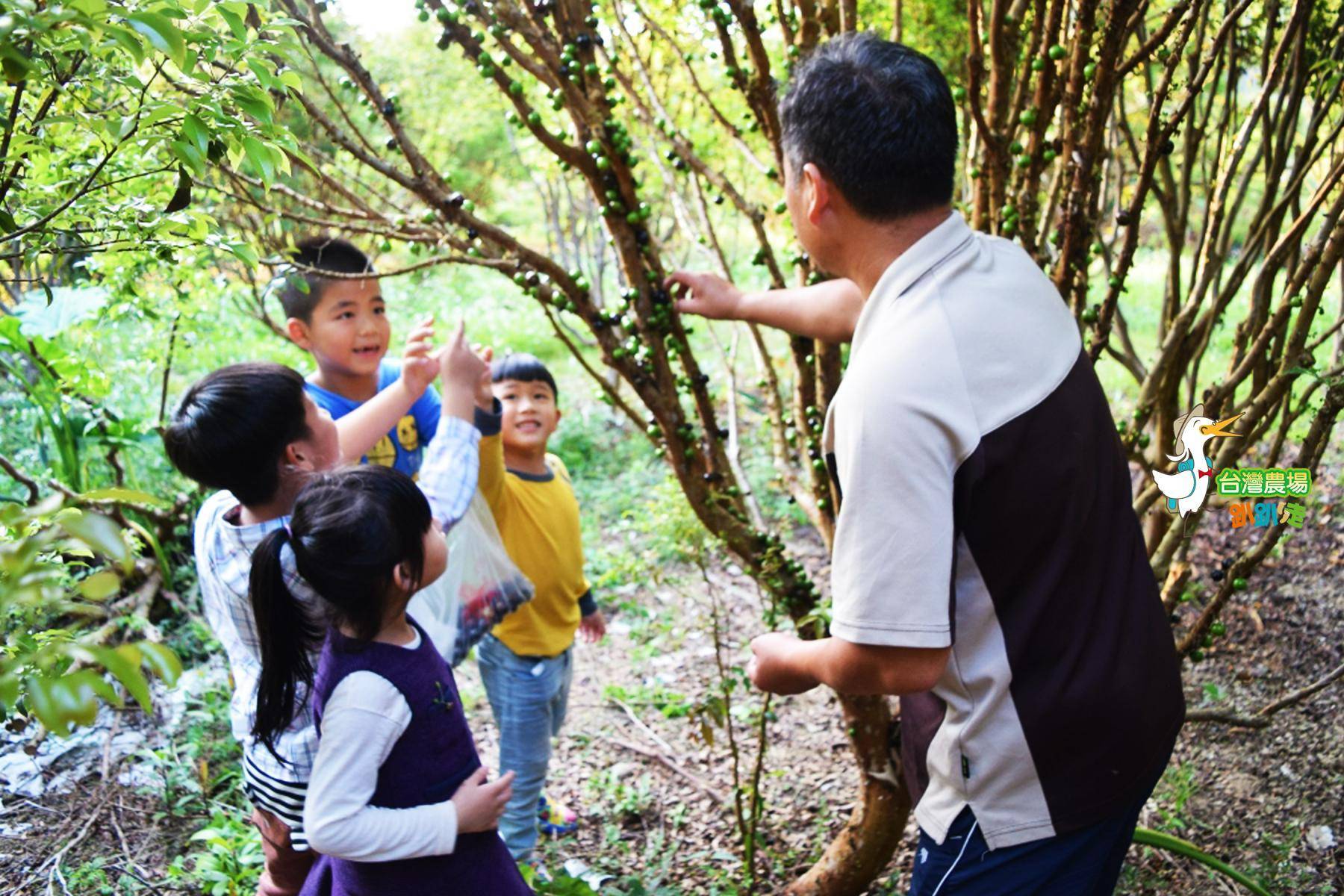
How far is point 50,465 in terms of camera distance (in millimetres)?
4438

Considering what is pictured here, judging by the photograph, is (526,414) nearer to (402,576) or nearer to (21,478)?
(402,576)

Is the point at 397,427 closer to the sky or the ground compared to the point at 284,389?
closer to the ground

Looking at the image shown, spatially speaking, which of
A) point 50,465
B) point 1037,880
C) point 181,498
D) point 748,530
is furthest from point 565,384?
point 1037,880

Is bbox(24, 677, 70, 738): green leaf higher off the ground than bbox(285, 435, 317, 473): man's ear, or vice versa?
bbox(24, 677, 70, 738): green leaf

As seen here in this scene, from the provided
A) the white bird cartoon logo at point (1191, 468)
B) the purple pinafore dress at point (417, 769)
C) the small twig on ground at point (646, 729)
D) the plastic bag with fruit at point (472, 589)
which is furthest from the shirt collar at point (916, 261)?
the small twig on ground at point (646, 729)

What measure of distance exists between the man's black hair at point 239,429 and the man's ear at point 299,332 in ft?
2.24

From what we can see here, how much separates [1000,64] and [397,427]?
1.85 meters

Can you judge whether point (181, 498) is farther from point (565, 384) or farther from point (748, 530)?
point (565, 384)

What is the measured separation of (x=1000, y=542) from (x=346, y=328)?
1.87m

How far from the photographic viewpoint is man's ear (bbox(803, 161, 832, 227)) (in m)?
1.53

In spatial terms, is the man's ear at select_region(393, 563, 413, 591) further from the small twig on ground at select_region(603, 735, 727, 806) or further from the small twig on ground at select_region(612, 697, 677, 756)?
the small twig on ground at select_region(612, 697, 677, 756)

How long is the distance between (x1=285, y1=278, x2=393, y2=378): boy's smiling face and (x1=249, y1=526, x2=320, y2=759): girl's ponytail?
0.90m

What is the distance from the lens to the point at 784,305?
2172 mm

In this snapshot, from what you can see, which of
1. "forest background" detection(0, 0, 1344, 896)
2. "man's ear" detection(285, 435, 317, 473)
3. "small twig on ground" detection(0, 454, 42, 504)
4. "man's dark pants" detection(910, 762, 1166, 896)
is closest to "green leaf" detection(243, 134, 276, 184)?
"forest background" detection(0, 0, 1344, 896)
